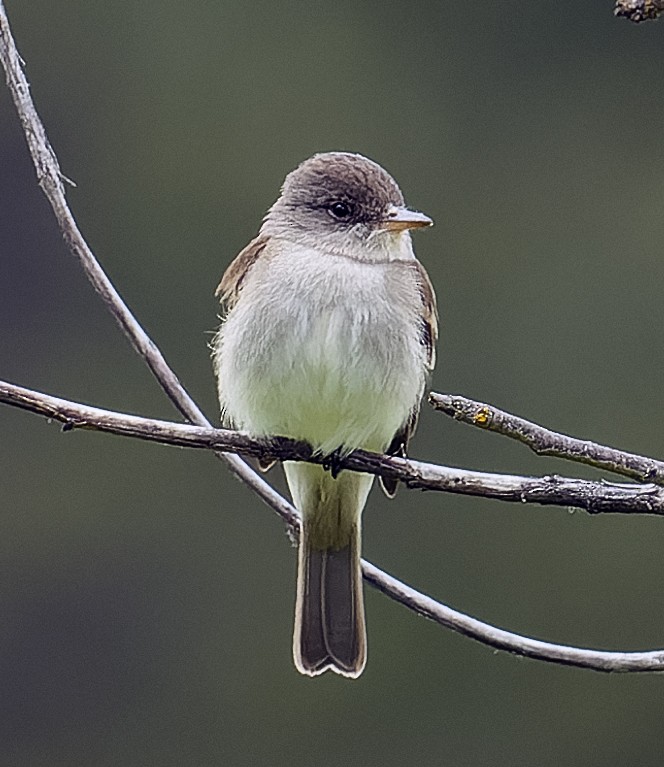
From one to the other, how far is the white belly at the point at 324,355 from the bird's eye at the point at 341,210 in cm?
12

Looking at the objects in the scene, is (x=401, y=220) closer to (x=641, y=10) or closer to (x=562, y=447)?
(x=562, y=447)

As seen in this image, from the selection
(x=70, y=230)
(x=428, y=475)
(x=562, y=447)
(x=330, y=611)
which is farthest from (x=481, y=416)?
(x=330, y=611)

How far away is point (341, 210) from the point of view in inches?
100

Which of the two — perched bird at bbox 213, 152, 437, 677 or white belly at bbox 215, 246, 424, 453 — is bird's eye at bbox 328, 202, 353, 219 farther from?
white belly at bbox 215, 246, 424, 453

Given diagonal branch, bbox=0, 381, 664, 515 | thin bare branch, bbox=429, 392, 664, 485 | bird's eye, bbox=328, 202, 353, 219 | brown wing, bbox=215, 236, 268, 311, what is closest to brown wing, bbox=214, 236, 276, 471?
brown wing, bbox=215, 236, 268, 311

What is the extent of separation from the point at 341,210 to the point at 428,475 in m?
0.72

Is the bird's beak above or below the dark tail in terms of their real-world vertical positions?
above

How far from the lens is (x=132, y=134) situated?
436 centimetres

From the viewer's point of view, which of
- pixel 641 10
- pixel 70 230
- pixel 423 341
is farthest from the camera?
pixel 423 341

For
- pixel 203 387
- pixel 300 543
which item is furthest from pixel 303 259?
A: pixel 203 387

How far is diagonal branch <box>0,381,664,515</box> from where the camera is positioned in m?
1.80

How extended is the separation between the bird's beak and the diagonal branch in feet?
1.61

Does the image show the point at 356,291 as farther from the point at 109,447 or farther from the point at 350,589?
the point at 109,447

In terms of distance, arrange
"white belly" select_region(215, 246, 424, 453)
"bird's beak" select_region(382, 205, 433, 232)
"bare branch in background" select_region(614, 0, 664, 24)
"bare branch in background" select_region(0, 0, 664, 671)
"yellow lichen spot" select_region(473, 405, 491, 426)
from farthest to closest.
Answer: "bird's beak" select_region(382, 205, 433, 232) < "white belly" select_region(215, 246, 424, 453) < "bare branch in background" select_region(0, 0, 664, 671) < "yellow lichen spot" select_region(473, 405, 491, 426) < "bare branch in background" select_region(614, 0, 664, 24)
